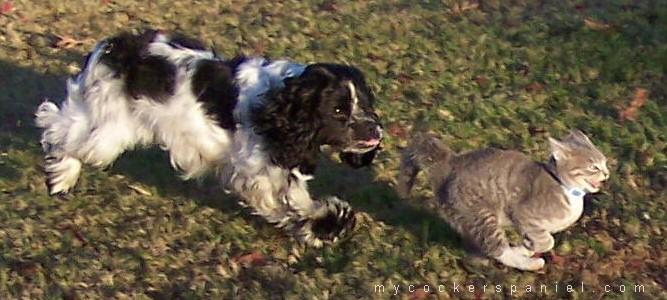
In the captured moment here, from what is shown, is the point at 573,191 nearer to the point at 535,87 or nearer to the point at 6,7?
the point at 535,87

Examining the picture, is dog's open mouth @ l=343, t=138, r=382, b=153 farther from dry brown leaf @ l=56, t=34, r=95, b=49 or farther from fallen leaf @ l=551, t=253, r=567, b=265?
dry brown leaf @ l=56, t=34, r=95, b=49

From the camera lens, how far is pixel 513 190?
407 centimetres

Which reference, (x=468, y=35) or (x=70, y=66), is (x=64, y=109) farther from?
(x=468, y=35)

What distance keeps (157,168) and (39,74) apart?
1.64 meters

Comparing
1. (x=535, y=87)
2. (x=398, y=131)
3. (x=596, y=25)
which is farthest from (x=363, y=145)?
(x=596, y=25)

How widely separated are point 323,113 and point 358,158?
602 millimetres

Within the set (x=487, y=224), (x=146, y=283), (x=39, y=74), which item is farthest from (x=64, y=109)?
(x=487, y=224)

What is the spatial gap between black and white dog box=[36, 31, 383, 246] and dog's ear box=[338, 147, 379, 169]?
0.04ft

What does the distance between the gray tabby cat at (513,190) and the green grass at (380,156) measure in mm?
248

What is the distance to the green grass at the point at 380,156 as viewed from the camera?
438 cm

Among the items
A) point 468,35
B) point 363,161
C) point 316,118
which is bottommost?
point 468,35

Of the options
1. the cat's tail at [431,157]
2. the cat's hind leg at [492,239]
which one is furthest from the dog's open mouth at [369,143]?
the cat's hind leg at [492,239]

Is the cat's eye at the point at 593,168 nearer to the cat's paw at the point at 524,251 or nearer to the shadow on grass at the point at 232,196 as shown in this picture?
the cat's paw at the point at 524,251

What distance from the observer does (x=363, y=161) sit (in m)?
4.80
